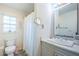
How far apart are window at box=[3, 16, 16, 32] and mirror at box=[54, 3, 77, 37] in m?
0.81

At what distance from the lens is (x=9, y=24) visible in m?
1.57

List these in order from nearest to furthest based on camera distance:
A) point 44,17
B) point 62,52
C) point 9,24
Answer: point 62,52
point 9,24
point 44,17

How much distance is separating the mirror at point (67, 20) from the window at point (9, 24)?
814 mm

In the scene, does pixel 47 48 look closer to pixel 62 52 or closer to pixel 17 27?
pixel 62 52

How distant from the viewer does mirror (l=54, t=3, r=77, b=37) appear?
5.15 feet

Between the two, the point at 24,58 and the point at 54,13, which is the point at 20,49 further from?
the point at 54,13

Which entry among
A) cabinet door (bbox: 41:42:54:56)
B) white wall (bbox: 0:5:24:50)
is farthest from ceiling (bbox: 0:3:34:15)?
cabinet door (bbox: 41:42:54:56)

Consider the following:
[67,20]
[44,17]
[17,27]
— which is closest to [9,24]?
[17,27]

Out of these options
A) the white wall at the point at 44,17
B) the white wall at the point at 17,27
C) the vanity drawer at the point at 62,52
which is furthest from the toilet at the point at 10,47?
the vanity drawer at the point at 62,52

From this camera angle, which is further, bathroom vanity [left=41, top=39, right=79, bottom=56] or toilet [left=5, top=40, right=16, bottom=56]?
toilet [left=5, top=40, right=16, bottom=56]

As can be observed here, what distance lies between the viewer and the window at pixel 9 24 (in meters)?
1.57

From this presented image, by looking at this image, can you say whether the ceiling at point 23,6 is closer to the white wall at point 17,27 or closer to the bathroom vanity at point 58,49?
the white wall at point 17,27

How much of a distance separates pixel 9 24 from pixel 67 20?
3.06ft

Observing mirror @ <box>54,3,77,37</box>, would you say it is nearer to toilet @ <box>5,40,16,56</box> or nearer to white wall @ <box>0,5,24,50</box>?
white wall @ <box>0,5,24,50</box>
